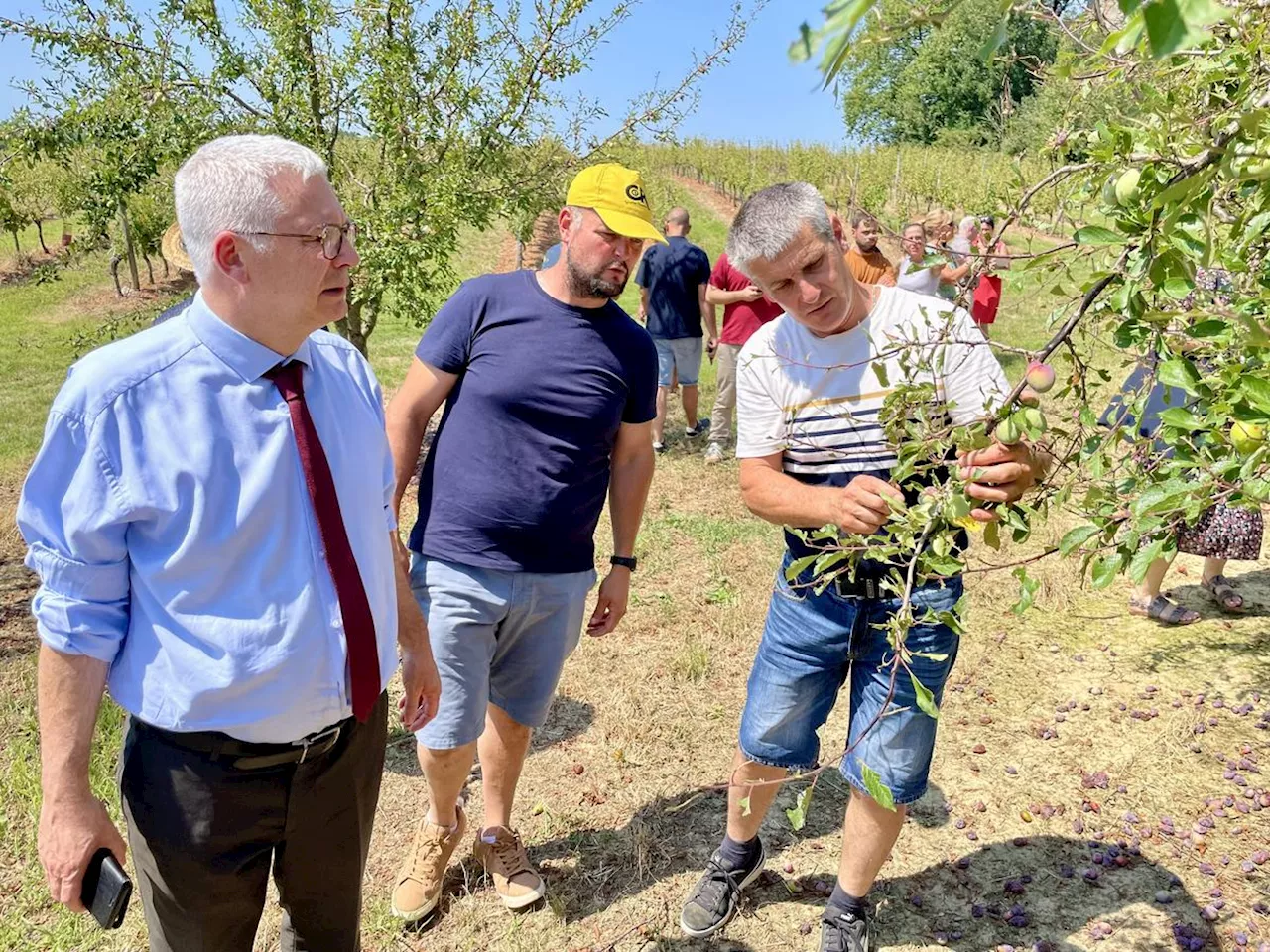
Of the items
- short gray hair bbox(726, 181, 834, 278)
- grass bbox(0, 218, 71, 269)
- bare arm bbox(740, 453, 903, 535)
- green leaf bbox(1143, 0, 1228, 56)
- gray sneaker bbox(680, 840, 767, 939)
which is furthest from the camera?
grass bbox(0, 218, 71, 269)

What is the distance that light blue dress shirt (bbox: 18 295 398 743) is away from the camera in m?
1.44

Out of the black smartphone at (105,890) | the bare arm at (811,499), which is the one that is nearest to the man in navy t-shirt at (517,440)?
the bare arm at (811,499)

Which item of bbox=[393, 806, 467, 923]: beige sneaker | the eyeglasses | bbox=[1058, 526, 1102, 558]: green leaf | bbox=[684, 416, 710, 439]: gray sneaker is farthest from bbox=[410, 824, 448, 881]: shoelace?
bbox=[684, 416, 710, 439]: gray sneaker

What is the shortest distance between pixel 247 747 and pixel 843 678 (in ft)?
4.85

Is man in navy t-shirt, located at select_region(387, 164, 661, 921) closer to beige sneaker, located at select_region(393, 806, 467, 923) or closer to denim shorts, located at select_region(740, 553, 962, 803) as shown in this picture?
beige sneaker, located at select_region(393, 806, 467, 923)

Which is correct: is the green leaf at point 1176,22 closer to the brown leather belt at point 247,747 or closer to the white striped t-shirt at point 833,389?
the white striped t-shirt at point 833,389

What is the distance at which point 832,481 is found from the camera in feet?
7.18

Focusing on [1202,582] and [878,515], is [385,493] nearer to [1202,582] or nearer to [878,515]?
[878,515]

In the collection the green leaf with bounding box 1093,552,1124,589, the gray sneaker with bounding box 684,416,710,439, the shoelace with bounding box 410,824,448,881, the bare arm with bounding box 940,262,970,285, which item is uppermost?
the bare arm with bounding box 940,262,970,285

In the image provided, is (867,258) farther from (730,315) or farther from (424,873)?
(424,873)

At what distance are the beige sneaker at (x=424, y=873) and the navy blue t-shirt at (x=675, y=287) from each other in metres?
4.63

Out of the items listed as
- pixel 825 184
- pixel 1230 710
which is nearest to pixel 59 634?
pixel 1230 710

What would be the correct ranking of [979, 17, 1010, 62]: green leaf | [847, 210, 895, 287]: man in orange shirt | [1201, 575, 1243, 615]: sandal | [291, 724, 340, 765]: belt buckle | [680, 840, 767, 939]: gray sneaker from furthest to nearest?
[847, 210, 895, 287]: man in orange shirt → [1201, 575, 1243, 615]: sandal → [680, 840, 767, 939]: gray sneaker → [291, 724, 340, 765]: belt buckle → [979, 17, 1010, 62]: green leaf

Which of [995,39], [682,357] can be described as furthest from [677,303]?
[995,39]
